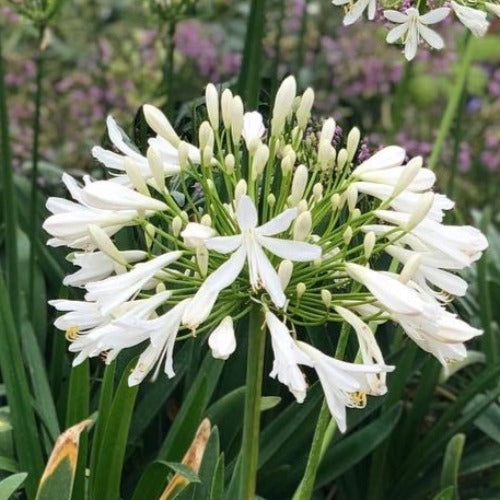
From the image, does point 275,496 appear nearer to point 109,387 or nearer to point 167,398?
point 167,398

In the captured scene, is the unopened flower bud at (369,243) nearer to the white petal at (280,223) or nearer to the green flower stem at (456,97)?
the white petal at (280,223)

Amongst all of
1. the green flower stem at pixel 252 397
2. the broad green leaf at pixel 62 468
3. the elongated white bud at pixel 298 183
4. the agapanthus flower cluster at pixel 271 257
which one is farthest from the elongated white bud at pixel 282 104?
the broad green leaf at pixel 62 468

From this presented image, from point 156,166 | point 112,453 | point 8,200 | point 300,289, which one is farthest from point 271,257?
point 8,200

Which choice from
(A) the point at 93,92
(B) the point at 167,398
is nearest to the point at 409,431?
(B) the point at 167,398

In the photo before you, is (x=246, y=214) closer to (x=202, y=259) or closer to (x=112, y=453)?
(x=202, y=259)

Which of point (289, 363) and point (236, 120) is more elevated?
point (236, 120)

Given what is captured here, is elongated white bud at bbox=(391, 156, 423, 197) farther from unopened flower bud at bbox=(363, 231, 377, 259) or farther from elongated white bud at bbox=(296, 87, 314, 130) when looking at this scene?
elongated white bud at bbox=(296, 87, 314, 130)

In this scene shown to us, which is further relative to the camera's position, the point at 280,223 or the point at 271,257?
the point at 271,257
